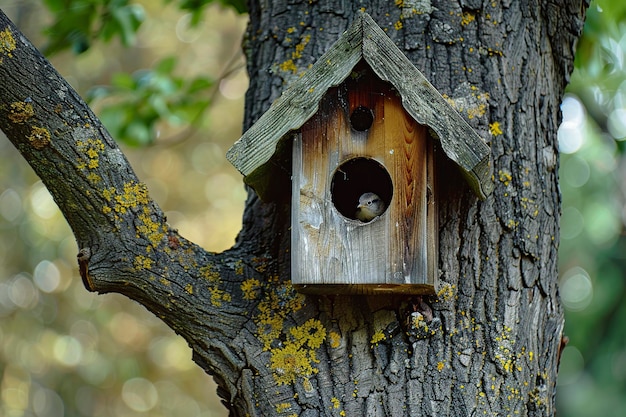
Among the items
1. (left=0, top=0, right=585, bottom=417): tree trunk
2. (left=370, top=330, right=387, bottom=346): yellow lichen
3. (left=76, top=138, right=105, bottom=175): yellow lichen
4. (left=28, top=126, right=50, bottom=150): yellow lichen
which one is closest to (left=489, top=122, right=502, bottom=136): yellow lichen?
(left=0, top=0, right=585, bottom=417): tree trunk

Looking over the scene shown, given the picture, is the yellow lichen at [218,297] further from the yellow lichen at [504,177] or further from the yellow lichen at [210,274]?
the yellow lichen at [504,177]

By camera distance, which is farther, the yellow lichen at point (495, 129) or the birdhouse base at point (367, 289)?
the yellow lichen at point (495, 129)

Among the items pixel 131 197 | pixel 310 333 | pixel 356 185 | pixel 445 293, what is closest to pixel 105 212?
pixel 131 197


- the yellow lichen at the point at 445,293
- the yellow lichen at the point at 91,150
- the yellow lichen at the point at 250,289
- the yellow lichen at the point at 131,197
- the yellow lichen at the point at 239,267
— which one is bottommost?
the yellow lichen at the point at 445,293

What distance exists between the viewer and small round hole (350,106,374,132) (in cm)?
194

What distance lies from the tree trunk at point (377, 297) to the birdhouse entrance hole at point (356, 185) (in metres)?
0.17

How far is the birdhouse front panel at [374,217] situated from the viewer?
179cm

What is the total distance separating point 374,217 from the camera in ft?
6.41

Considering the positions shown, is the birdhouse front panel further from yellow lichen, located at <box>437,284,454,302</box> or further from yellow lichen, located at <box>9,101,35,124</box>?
yellow lichen, located at <box>9,101,35,124</box>

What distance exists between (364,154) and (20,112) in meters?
0.85

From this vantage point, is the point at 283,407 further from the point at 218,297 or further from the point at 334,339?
the point at 218,297

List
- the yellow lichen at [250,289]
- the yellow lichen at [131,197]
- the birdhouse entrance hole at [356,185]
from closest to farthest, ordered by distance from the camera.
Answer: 1. the yellow lichen at [131,197]
2. the yellow lichen at [250,289]
3. the birdhouse entrance hole at [356,185]

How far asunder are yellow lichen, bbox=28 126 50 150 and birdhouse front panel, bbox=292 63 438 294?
2.02 feet

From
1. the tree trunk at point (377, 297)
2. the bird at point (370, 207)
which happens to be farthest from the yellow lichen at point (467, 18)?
the bird at point (370, 207)
